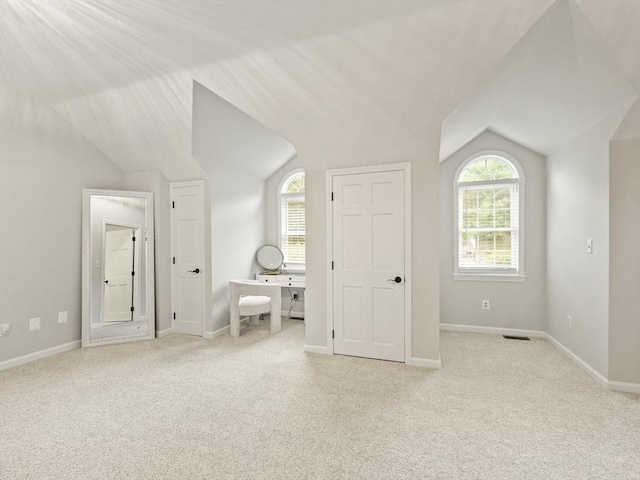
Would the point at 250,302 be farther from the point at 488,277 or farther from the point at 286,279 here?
the point at 488,277

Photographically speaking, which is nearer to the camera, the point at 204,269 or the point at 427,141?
the point at 427,141

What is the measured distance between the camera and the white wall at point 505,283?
14.0 feet

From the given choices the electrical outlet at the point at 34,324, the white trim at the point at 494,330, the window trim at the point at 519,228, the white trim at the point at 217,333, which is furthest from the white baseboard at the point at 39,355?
the window trim at the point at 519,228

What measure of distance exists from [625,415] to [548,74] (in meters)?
2.77

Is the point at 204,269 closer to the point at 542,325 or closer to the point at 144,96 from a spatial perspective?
the point at 144,96

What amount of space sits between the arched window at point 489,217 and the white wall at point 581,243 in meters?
0.38

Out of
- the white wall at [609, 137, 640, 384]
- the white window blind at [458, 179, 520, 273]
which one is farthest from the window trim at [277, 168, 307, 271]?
the white wall at [609, 137, 640, 384]

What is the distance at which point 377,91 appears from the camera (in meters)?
2.79

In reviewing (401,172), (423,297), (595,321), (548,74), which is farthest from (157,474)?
(548,74)

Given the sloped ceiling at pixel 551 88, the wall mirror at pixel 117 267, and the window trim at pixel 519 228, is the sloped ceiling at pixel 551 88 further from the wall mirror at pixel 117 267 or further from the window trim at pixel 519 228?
the wall mirror at pixel 117 267

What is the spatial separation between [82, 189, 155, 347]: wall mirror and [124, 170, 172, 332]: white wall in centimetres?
8

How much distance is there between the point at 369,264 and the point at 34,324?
3.82 meters

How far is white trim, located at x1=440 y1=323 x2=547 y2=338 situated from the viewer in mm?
4309

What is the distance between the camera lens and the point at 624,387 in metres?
2.77
